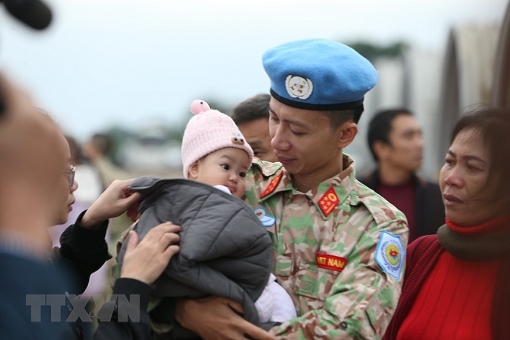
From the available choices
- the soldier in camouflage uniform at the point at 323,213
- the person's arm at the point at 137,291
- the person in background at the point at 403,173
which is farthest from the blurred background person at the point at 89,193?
the person's arm at the point at 137,291

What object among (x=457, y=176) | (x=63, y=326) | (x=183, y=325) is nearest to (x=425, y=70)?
(x=457, y=176)

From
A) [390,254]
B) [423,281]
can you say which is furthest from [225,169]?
[423,281]

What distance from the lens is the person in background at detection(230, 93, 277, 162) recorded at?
362 centimetres

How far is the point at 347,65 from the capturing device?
2.41 m

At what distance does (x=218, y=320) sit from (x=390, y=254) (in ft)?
1.72

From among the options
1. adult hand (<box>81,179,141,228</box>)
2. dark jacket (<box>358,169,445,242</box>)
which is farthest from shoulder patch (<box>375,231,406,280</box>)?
dark jacket (<box>358,169,445,242</box>)

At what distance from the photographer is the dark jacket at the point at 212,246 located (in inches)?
84.0

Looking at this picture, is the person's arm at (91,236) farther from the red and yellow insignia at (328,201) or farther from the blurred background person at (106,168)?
the blurred background person at (106,168)

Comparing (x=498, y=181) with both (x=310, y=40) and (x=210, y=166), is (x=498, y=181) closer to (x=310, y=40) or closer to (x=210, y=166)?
(x=310, y=40)

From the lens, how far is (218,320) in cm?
220

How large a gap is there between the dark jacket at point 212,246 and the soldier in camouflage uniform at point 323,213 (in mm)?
73

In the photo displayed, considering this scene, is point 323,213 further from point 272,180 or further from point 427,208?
point 427,208

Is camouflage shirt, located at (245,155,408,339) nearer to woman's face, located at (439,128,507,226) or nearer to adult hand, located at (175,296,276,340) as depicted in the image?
adult hand, located at (175,296,276,340)

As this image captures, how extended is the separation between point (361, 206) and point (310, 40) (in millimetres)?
555
